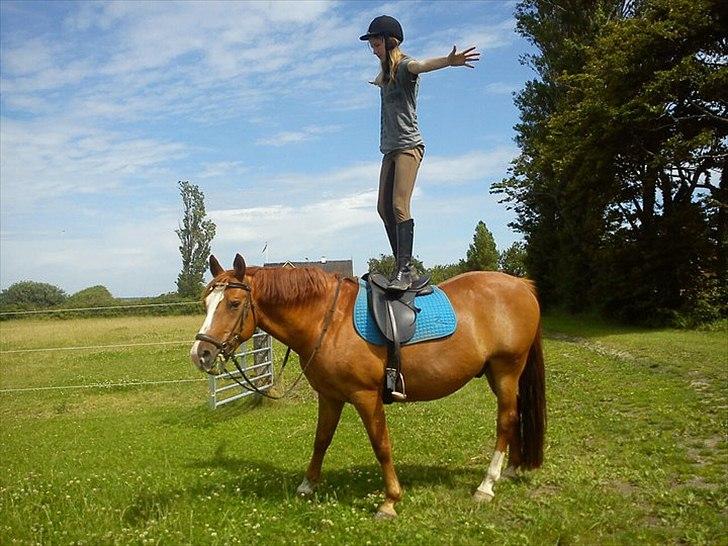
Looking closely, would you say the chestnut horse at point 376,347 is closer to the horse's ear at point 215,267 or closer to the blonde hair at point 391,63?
the horse's ear at point 215,267

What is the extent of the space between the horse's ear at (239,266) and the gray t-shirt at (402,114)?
1.65 m

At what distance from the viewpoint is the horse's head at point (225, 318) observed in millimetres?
4598

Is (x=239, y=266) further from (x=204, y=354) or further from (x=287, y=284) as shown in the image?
(x=204, y=354)

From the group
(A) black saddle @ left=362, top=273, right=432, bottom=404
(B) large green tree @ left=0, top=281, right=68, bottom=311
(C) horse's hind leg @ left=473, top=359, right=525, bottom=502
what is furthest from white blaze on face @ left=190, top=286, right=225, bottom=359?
(B) large green tree @ left=0, top=281, right=68, bottom=311

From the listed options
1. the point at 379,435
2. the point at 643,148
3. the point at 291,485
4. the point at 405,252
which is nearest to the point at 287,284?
the point at 405,252

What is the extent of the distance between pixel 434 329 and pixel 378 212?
125cm

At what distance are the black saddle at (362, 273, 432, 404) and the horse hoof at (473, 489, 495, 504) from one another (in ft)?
3.41

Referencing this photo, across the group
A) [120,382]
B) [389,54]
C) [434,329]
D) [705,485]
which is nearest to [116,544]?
[434,329]

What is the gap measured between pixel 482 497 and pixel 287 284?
2.44 m

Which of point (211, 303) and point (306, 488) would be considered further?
point (306, 488)

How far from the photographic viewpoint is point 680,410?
8.62 m

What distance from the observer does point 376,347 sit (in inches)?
194

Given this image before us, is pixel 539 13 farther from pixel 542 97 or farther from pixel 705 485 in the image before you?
pixel 705 485

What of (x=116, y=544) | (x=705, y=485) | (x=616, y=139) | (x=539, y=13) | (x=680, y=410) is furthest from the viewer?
(x=539, y=13)
